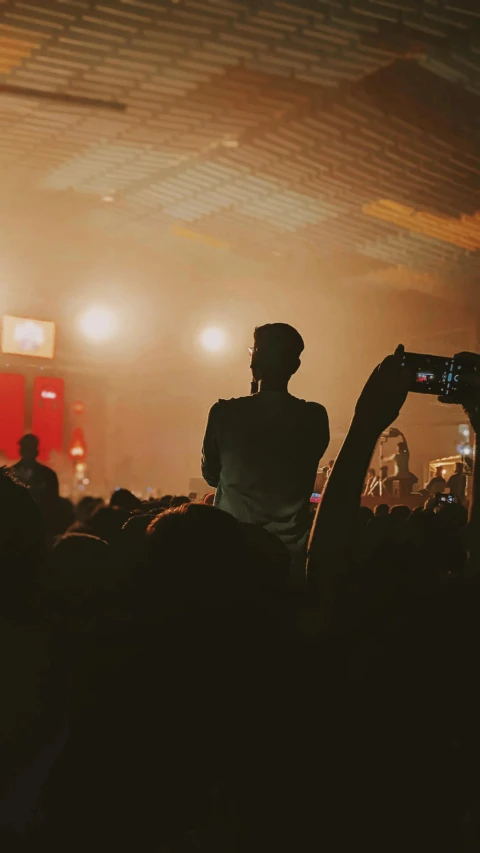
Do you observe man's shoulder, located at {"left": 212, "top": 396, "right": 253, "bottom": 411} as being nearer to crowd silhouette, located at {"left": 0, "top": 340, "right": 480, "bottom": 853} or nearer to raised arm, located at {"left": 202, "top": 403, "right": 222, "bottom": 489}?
raised arm, located at {"left": 202, "top": 403, "right": 222, "bottom": 489}

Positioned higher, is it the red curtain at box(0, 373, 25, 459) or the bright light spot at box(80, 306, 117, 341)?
the bright light spot at box(80, 306, 117, 341)

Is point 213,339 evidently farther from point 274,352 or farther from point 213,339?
point 274,352

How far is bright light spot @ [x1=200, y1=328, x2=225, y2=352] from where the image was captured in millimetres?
16708

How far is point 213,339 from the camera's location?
16.8 meters

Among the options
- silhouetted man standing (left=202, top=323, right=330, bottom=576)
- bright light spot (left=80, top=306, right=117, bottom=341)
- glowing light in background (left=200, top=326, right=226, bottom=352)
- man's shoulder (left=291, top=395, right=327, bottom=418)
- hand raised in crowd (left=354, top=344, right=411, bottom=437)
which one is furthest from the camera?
glowing light in background (left=200, top=326, right=226, bottom=352)

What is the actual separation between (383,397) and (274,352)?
1.38 meters

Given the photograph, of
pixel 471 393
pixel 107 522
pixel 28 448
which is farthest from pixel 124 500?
pixel 471 393

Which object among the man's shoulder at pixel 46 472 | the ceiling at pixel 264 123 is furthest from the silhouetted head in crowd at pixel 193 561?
the ceiling at pixel 264 123

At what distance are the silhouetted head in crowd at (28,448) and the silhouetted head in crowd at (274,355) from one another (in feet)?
12.0

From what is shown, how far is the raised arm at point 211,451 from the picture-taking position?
3.04 metres

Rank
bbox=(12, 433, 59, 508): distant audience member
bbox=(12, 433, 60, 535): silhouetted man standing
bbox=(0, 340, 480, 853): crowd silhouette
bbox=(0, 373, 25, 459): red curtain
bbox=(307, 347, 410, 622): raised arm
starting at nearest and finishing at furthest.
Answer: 1. bbox=(0, 340, 480, 853): crowd silhouette
2. bbox=(307, 347, 410, 622): raised arm
3. bbox=(12, 433, 60, 535): silhouetted man standing
4. bbox=(12, 433, 59, 508): distant audience member
5. bbox=(0, 373, 25, 459): red curtain

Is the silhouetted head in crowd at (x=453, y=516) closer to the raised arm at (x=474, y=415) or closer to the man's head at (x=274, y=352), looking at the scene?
the raised arm at (x=474, y=415)

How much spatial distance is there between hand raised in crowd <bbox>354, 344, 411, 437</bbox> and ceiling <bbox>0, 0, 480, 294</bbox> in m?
5.81

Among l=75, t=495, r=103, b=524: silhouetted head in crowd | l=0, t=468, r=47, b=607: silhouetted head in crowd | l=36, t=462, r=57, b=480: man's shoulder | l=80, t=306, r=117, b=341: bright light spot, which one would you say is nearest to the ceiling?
l=80, t=306, r=117, b=341: bright light spot
